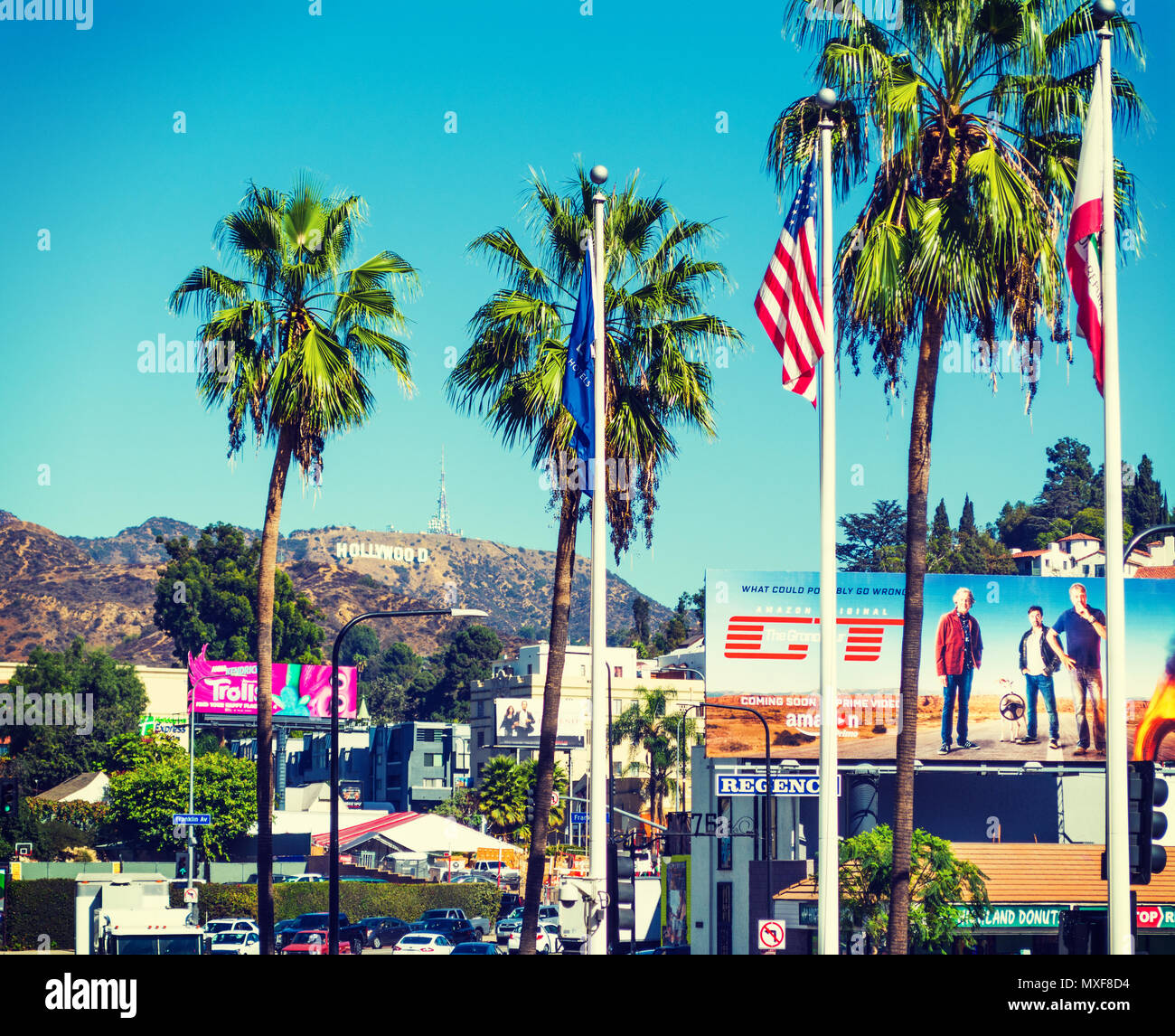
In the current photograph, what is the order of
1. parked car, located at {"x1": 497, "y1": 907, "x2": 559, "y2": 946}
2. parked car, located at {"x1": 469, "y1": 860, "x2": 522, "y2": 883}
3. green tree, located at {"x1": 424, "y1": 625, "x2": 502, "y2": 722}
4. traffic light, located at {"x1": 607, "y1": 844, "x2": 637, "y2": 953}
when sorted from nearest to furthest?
traffic light, located at {"x1": 607, "y1": 844, "x2": 637, "y2": 953} < parked car, located at {"x1": 497, "y1": 907, "x2": 559, "y2": 946} < parked car, located at {"x1": 469, "y1": 860, "x2": 522, "y2": 883} < green tree, located at {"x1": 424, "y1": 625, "x2": 502, "y2": 722}

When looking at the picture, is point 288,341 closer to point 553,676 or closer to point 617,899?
point 553,676

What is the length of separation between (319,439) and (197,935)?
13.5 metres

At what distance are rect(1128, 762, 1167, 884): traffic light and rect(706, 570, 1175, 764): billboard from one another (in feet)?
125

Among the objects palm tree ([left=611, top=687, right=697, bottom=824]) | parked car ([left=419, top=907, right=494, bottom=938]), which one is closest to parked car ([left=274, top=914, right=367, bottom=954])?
parked car ([left=419, top=907, right=494, bottom=938])

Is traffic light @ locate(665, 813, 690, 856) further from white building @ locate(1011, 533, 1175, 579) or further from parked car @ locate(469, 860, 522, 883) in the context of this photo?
white building @ locate(1011, 533, 1175, 579)

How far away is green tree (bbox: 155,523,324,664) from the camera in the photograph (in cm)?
15738

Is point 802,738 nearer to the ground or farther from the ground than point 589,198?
nearer to the ground

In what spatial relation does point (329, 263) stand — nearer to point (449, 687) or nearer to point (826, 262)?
point (826, 262)

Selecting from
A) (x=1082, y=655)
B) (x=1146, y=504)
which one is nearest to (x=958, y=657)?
(x=1082, y=655)

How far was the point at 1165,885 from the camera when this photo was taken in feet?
155

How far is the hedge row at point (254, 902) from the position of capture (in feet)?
199

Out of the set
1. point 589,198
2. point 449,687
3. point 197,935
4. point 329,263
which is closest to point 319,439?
point 329,263

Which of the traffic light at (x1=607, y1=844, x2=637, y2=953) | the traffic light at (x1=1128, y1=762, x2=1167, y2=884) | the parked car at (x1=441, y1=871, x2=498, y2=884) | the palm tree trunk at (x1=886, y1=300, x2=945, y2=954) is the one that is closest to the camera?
the traffic light at (x1=1128, y1=762, x2=1167, y2=884)

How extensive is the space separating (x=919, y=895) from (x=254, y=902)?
38821mm
